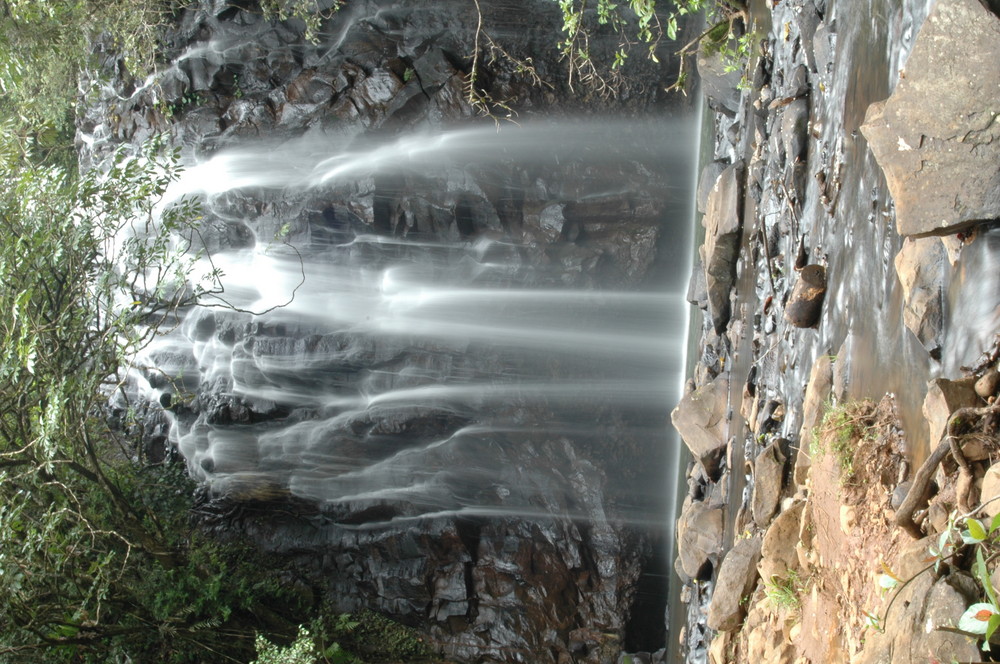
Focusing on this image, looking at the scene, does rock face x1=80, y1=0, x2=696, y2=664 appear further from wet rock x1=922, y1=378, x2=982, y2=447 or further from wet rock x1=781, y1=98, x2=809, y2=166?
wet rock x1=922, y1=378, x2=982, y2=447

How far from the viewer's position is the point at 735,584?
5273 millimetres

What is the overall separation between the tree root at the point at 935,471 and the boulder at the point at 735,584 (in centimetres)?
220

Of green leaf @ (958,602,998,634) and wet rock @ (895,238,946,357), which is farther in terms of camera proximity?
wet rock @ (895,238,946,357)

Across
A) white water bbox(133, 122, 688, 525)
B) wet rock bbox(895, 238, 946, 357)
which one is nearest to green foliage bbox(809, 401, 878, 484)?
wet rock bbox(895, 238, 946, 357)

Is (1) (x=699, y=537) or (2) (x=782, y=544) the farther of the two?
(1) (x=699, y=537)

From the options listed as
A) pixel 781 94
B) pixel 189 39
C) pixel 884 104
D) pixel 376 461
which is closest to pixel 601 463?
pixel 376 461

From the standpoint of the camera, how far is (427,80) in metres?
9.55

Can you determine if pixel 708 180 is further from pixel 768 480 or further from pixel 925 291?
pixel 925 291

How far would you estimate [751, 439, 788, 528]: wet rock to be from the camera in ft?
16.1

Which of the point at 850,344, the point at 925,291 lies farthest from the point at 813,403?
the point at 925,291

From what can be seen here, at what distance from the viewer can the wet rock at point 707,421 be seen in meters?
6.81

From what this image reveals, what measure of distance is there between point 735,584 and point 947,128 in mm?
3364

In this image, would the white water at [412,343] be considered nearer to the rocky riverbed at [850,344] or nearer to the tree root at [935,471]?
the rocky riverbed at [850,344]

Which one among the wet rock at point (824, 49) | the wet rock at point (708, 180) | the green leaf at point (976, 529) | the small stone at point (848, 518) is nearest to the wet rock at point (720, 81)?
the wet rock at point (708, 180)
